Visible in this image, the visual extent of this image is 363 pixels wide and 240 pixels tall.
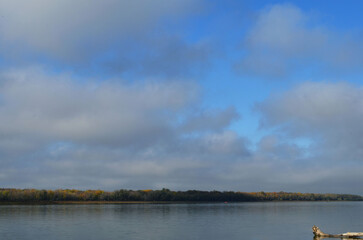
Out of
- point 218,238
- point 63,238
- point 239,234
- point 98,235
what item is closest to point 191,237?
point 218,238

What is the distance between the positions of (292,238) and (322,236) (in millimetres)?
4218

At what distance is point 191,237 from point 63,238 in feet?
57.1

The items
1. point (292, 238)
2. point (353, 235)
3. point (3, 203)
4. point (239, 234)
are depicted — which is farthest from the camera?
point (3, 203)

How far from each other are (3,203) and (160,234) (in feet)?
567

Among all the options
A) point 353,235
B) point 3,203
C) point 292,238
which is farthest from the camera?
point 3,203

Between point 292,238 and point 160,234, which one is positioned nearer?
point 292,238

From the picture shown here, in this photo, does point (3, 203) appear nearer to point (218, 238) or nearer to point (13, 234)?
point (13, 234)

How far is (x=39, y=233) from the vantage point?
2224 inches

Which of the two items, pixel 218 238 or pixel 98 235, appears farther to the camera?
pixel 98 235

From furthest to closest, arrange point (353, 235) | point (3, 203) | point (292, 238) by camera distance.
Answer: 1. point (3, 203)
2. point (292, 238)
3. point (353, 235)

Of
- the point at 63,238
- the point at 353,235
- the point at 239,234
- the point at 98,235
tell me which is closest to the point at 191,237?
the point at 239,234

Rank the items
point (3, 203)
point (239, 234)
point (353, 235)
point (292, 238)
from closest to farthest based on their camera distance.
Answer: point (353, 235), point (292, 238), point (239, 234), point (3, 203)

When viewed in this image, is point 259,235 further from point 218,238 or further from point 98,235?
point 98,235

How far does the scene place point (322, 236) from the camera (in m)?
52.2
